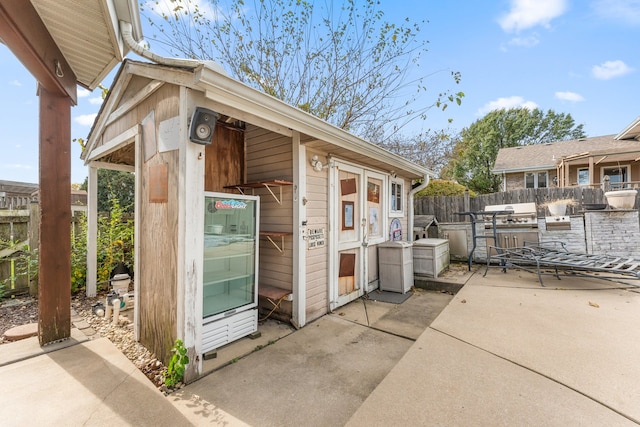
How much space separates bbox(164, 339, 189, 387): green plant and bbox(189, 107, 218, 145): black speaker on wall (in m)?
1.58

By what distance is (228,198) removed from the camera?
2650 mm

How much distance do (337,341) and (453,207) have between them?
6588 mm

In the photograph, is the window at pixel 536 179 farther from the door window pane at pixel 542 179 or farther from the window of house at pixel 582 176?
the window of house at pixel 582 176

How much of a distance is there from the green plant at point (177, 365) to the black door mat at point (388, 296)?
2.90 m

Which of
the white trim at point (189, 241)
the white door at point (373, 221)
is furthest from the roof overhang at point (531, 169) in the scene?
the white trim at point (189, 241)

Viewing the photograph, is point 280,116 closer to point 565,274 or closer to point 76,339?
point 76,339

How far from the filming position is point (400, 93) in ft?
24.1

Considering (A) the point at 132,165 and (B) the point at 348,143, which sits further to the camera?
(A) the point at 132,165

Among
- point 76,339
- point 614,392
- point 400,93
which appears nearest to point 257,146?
point 76,339

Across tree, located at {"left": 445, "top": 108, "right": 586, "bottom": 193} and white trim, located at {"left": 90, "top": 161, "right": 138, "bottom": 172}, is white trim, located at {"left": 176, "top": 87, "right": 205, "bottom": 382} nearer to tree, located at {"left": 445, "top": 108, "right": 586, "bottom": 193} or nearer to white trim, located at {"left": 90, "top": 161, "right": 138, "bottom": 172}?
white trim, located at {"left": 90, "top": 161, "right": 138, "bottom": 172}

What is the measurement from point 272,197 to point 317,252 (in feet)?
3.00

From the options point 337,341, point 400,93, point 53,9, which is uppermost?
point 400,93

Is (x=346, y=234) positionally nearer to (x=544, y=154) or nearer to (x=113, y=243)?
(x=113, y=243)

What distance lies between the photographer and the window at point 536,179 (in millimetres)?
15133
